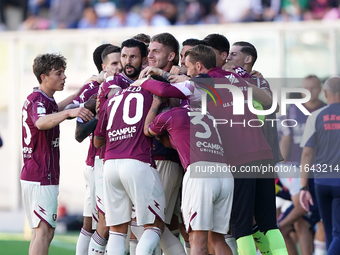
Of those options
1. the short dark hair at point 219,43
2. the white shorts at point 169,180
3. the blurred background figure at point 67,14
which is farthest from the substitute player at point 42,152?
the blurred background figure at point 67,14

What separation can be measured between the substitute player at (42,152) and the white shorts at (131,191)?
76 centimetres

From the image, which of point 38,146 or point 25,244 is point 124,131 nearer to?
point 38,146

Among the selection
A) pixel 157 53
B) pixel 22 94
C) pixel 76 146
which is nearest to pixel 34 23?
pixel 22 94

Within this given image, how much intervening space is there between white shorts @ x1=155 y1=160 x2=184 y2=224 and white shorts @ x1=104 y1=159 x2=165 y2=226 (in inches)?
18.4

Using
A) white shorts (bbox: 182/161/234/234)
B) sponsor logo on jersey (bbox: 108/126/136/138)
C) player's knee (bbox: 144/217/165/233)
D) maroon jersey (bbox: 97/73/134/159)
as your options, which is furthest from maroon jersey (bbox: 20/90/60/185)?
white shorts (bbox: 182/161/234/234)

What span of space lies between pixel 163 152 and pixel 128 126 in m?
0.74

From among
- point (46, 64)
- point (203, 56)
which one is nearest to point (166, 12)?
point (46, 64)

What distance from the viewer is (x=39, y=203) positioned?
617cm

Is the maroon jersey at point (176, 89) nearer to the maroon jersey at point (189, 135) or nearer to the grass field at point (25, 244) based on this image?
the maroon jersey at point (189, 135)

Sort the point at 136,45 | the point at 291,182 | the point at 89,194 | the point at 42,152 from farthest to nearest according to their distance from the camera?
the point at 291,182 < the point at 89,194 < the point at 136,45 < the point at 42,152

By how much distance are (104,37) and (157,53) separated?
21.7ft

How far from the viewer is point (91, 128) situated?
6.30m

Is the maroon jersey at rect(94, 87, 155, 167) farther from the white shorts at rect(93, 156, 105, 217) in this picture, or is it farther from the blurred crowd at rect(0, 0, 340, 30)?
the blurred crowd at rect(0, 0, 340, 30)

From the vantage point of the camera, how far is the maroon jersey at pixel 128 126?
5.76 meters
